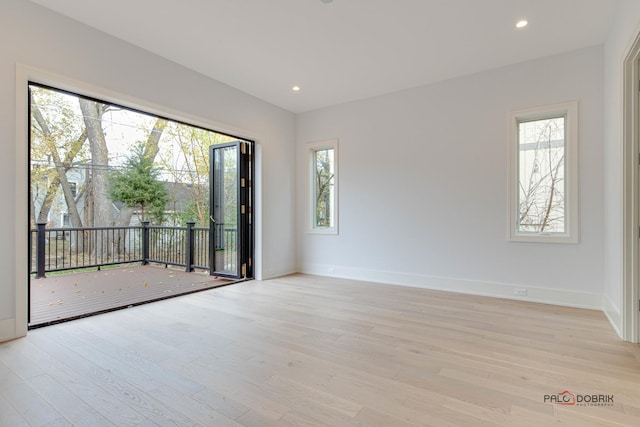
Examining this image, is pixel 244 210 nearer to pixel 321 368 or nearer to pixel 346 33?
pixel 346 33

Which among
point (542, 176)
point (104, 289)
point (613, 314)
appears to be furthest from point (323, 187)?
point (613, 314)

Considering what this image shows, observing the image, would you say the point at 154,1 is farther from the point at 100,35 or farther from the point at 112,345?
the point at 112,345

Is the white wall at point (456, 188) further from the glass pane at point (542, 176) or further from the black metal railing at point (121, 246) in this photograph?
the black metal railing at point (121, 246)

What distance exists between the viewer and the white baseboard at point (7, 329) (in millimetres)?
2553

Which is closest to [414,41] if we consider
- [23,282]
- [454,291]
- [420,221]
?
[420,221]

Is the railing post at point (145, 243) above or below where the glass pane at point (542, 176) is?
below

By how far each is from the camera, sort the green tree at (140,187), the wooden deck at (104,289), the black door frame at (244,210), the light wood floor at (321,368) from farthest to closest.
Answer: the green tree at (140,187) < the black door frame at (244,210) < the wooden deck at (104,289) < the light wood floor at (321,368)

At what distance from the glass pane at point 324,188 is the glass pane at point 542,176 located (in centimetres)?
288

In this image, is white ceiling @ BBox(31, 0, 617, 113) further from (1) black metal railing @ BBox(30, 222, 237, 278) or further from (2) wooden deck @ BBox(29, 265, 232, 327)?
(2) wooden deck @ BBox(29, 265, 232, 327)

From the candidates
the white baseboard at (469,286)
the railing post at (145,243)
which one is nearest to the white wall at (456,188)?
the white baseboard at (469,286)

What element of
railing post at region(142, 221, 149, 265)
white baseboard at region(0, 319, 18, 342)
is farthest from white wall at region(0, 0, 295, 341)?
railing post at region(142, 221, 149, 265)

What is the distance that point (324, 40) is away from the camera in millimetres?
A: 3350

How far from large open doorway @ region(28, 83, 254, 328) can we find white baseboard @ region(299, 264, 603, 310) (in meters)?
1.66

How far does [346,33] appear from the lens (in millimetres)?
3215
